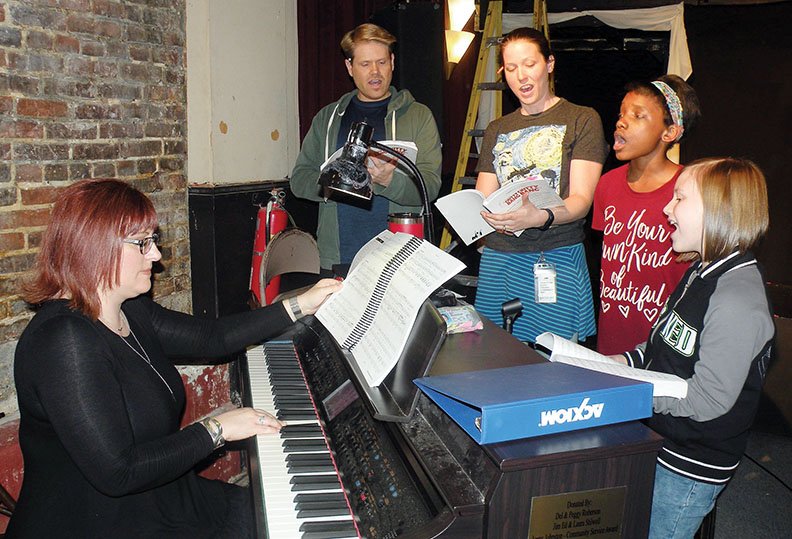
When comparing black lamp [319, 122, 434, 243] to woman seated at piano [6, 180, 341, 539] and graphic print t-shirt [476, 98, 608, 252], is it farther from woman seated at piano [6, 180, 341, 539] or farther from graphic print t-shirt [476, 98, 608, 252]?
graphic print t-shirt [476, 98, 608, 252]

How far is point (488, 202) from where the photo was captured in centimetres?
230

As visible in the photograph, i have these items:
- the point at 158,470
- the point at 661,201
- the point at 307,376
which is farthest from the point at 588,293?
the point at 158,470

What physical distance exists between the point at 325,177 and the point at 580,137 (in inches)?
40.3

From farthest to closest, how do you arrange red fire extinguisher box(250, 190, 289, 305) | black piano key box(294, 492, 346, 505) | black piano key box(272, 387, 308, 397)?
red fire extinguisher box(250, 190, 289, 305), black piano key box(272, 387, 308, 397), black piano key box(294, 492, 346, 505)

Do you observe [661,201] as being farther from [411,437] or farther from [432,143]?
[411,437]

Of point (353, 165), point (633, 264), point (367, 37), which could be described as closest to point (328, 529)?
point (353, 165)

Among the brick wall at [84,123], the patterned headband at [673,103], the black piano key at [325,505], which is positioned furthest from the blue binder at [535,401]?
the brick wall at [84,123]

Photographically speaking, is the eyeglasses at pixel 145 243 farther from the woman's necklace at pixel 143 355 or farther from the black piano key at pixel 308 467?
the black piano key at pixel 308 467

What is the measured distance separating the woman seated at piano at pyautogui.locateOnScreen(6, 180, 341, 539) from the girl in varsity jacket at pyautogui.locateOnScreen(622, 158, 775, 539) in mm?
1007

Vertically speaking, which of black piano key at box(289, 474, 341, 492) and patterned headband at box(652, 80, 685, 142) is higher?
patterned headband at box(652, 80, 685, 142)

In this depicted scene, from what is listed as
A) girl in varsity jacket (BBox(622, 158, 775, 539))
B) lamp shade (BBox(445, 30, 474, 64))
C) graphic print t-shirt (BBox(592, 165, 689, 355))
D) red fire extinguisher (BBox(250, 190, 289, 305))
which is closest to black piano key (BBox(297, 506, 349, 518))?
girl in varsity jacket (BBox(622, 158, 775, 539))

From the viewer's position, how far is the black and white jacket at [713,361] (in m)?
1.52

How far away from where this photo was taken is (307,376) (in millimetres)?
1995

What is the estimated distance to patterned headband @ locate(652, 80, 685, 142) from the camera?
8.11 feet
